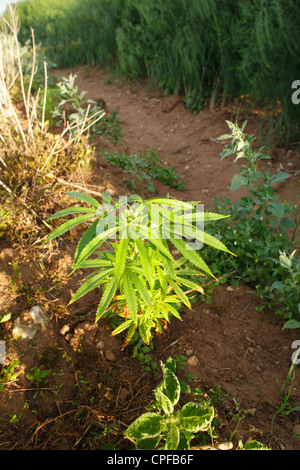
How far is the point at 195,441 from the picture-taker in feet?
5.02

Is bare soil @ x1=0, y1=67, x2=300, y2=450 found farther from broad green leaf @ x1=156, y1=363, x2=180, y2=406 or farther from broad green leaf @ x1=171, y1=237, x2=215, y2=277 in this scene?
broad green leaf @ x1=171, y1=237, x2=215, y2=277

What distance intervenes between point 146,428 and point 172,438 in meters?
0.11

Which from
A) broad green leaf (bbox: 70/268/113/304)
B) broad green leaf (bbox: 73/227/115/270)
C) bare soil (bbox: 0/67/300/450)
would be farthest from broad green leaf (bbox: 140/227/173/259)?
bare soil (bbox: 0/67/300/450)

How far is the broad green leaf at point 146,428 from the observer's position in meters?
1.32

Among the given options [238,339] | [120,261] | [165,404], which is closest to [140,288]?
[120,261]

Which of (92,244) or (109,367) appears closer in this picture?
(92,244)

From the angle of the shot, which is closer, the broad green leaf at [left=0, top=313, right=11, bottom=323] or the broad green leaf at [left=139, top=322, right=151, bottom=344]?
the broad green leaf at [left=139, top=322, right=151, bottom=344]

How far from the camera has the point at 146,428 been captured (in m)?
1.34

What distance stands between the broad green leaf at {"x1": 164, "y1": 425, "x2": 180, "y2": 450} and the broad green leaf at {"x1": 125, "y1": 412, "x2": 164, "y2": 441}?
5cm

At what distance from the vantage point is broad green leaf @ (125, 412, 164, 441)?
132 cm

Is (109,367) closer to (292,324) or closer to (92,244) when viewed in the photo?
(92,244)

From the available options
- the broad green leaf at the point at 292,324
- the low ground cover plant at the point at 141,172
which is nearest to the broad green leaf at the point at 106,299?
the broad green leaf at the point at 292,324

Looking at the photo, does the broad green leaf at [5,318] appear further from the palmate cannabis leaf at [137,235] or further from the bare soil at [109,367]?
the palmate cannabis leaf at [137,235]

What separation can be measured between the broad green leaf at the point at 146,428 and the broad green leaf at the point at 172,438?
0.15ft
